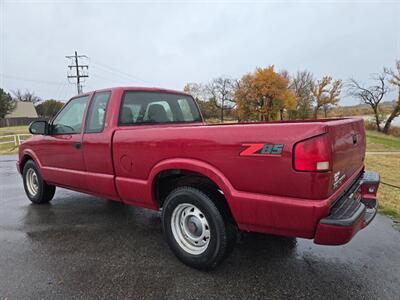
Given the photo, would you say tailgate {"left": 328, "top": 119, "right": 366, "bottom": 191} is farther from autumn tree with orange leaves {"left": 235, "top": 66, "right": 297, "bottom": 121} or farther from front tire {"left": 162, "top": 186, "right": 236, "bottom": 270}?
autumn tree with orange leaves {"left": 235, "top": 66, "right": 297, "bottom": 121}

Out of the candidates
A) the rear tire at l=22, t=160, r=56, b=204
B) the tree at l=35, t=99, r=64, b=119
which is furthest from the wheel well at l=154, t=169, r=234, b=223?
the tree at l=35, t=99, r=64, b=119

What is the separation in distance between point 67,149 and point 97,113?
2.49 feet

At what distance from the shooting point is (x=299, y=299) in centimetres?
235

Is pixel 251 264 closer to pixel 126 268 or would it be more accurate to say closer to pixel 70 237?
pixel 126 268

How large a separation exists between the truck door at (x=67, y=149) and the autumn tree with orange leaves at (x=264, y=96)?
50431 millimetres

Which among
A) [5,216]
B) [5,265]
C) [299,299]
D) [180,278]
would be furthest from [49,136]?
[299,299]

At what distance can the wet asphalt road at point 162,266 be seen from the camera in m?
2.47

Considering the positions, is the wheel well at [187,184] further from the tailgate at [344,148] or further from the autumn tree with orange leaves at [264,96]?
the autumn tree with orange leaves at [264,96]

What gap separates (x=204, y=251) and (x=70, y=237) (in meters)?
1.94

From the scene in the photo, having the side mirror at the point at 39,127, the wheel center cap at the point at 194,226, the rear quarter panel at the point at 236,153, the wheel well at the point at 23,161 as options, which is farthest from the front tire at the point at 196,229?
the wheel well at the point at 23,161

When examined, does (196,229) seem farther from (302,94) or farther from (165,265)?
(302,94)

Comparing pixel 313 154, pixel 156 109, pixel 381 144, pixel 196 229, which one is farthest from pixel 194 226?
pixel 381 144

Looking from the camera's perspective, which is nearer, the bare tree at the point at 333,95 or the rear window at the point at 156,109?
the rear window at the point at 156,109

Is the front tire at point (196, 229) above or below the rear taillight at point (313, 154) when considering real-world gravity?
below
